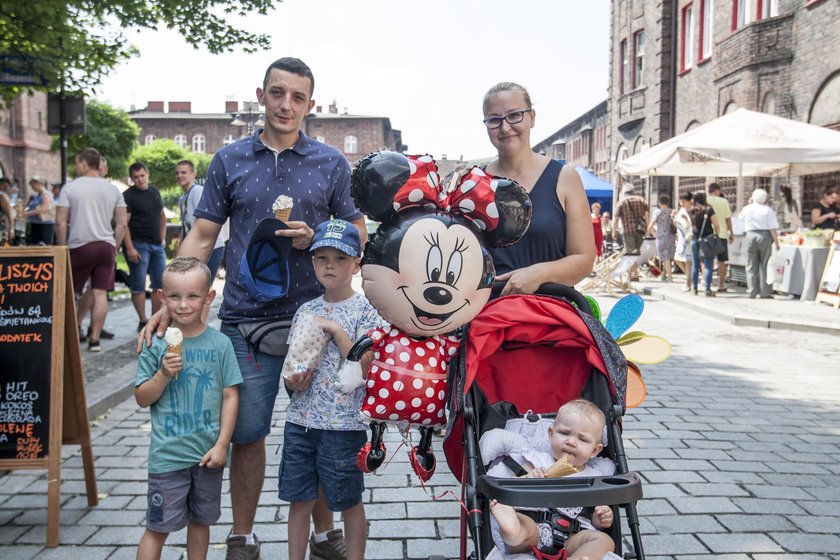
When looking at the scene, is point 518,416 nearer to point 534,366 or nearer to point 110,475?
point 534,366

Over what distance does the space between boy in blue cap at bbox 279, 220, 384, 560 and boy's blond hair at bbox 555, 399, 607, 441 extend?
0.84m

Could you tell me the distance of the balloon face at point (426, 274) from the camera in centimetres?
270

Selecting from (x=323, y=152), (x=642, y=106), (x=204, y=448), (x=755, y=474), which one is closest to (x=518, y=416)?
(x=204, y=448)

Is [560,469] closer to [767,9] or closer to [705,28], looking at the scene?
[767,9]

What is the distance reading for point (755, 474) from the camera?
489 centimetres

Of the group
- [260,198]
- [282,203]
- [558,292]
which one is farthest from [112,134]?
[558,292]

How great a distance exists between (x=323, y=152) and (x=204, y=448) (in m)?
1.40

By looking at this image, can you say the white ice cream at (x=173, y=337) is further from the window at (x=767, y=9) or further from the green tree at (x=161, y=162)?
the green tree at (x=161, y=162)

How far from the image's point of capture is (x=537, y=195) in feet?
11.4

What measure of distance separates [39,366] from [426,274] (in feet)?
8.35

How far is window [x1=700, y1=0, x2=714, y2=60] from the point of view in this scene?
24395mm

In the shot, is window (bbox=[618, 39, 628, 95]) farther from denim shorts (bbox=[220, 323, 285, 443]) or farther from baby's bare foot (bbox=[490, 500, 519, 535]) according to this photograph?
baby's bare foot (bbox=[490, 500, 519, 535])

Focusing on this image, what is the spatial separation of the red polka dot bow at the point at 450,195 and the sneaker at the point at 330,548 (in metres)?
1.70

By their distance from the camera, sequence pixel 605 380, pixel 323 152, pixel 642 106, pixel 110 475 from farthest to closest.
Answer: pixel 642 106 < pixel 110 475 < pixel 323 152 < pixel 605 380
